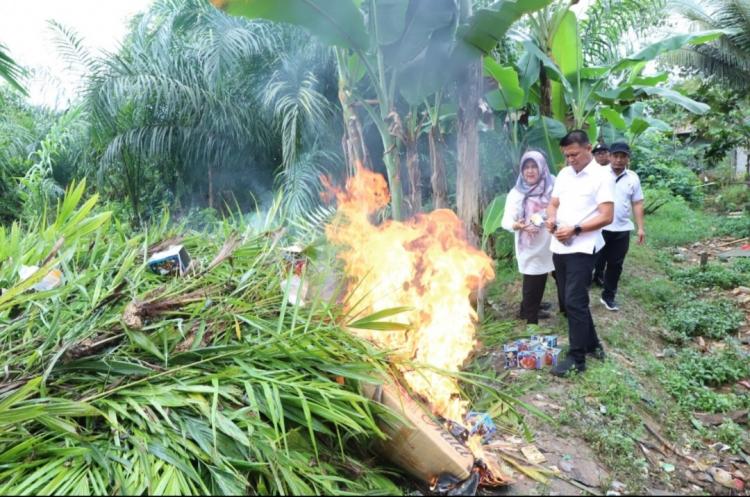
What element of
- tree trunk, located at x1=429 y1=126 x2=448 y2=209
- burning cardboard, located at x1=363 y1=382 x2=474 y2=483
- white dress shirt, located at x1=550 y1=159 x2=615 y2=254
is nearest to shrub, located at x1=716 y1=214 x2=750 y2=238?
white dress shirt, located at x1=550 y1=159 x2=615 y2=254

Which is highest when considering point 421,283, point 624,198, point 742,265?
point 624,198

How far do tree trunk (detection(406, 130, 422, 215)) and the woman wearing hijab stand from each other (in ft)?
2.64

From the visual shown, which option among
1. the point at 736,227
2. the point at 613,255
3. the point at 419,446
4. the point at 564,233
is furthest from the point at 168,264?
the point at 736,227

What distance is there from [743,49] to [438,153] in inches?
411

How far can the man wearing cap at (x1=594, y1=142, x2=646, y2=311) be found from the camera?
17.2 feet

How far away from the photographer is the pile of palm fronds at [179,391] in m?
1.90

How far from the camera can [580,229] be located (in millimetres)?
3621

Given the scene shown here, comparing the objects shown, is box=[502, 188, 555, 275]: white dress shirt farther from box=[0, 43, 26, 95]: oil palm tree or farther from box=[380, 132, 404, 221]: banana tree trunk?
box=[0, 43, 26, 95]: oil palm tree

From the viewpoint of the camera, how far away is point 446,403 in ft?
9.53

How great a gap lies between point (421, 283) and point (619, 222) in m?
2.79

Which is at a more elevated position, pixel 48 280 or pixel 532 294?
pixel 48 280

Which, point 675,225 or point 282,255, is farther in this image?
point 675,225

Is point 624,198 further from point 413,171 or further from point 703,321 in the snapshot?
point 413,171

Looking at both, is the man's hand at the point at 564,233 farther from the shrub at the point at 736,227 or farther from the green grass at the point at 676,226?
the shrub at the point at 736,227
